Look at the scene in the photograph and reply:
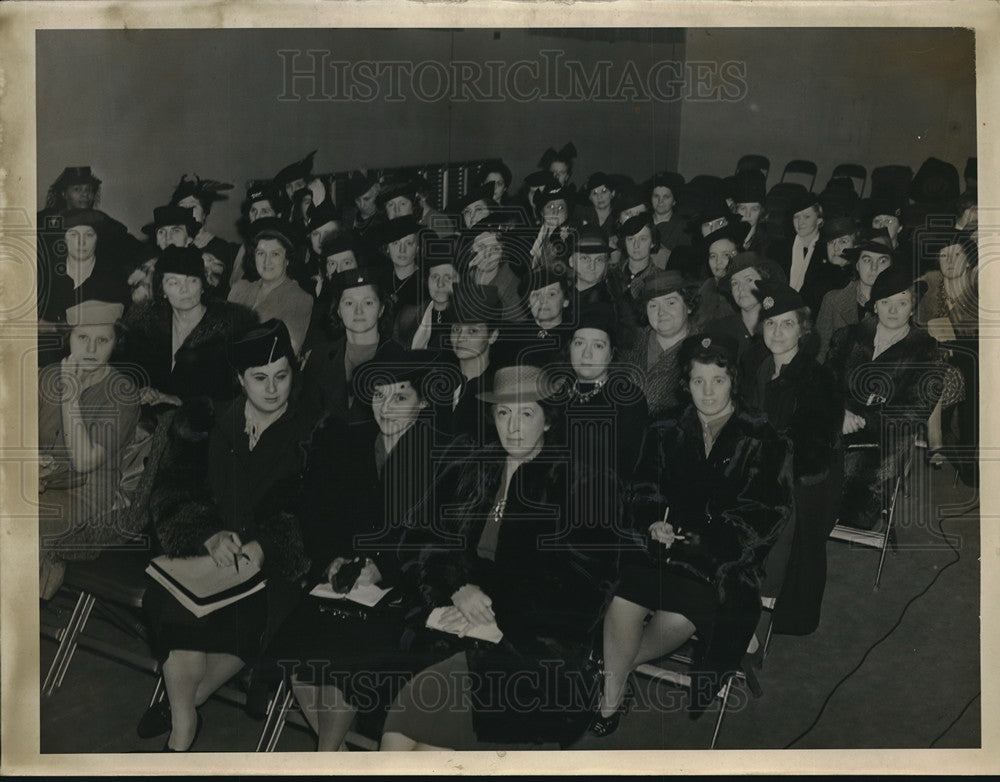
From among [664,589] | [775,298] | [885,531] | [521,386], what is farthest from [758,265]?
[664,589]

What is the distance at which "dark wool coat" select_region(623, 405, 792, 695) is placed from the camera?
3527 millimetres

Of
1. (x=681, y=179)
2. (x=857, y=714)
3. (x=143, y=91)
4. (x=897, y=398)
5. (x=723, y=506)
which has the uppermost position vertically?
(x=143, y=91)

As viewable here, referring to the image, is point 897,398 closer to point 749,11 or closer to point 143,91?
point 749,11

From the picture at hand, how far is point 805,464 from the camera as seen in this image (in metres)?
3.54

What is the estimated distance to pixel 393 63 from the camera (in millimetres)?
3541

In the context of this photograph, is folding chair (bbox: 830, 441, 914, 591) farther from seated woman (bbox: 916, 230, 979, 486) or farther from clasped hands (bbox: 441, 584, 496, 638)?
clasped hands (bbox: 441, 584, 496, 638)

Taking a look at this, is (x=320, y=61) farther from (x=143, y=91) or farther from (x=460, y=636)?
(x=460, y=636)

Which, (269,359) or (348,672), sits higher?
(269,359)

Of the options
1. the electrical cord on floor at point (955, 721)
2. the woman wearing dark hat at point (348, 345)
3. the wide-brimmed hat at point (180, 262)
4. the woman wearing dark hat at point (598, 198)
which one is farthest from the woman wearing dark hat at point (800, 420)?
the wide-brimmed hat at point (180, 262)

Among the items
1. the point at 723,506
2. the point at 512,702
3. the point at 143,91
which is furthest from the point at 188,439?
the point at 723,506

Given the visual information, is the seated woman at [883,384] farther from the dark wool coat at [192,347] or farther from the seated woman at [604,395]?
the dark wool coat at [192,347]

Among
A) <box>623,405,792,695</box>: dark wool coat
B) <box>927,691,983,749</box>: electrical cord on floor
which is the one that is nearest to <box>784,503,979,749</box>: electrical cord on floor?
<box>927,691,983,749</box>: electrical cord on floor

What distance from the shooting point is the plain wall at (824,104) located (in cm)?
355

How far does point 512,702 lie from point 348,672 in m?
0.57
